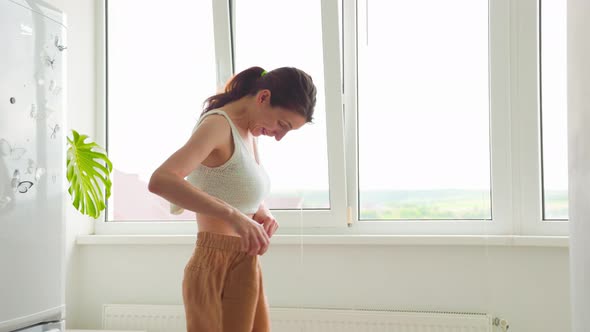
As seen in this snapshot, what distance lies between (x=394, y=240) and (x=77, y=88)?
61.8 inches

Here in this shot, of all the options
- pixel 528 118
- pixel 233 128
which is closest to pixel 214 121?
pixel 233 128

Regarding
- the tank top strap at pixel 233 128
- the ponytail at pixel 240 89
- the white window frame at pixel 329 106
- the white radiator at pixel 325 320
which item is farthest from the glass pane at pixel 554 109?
the tank top strap at pixel 233 128

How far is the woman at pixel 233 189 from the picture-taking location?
139cm

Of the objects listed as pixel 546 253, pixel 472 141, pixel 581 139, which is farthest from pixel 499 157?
pixel 581 139

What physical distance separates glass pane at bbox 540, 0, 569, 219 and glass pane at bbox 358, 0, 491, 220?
0.22 metres

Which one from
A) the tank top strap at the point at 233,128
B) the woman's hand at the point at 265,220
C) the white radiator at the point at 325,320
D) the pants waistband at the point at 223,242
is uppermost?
the tank top strap at the point at 233,128

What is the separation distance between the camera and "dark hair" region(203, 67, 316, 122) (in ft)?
5.21

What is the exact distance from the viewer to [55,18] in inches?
71.8

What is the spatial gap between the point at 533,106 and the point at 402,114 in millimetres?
511

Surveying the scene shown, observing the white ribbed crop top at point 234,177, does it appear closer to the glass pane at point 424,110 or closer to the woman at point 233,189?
the woman at point 233,189

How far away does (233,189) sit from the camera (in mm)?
1559

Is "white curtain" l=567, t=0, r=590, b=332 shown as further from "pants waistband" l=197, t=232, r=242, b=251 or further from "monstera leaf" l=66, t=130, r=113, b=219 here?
"monstera leaf" l=66, t=130, r=113, b=219

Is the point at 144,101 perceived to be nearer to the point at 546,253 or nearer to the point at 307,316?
the point at 307,316

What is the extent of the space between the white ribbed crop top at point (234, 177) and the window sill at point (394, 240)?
3.39 feet
